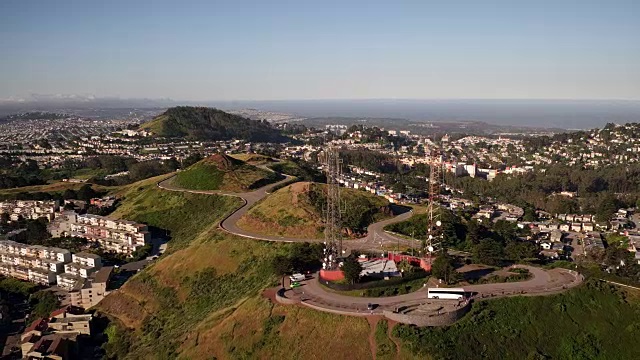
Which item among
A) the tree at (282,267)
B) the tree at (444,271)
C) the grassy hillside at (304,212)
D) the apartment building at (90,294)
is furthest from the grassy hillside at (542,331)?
the apartment building at (90,294)

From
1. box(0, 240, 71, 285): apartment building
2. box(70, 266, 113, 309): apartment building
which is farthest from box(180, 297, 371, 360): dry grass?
box(0, 240, 71, 285): apartment building

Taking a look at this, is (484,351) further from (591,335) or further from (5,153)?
(5,153)

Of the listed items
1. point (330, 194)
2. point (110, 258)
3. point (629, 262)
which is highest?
point (330, 194)

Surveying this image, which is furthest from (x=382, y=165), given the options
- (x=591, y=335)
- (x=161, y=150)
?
(x=591, y=335)

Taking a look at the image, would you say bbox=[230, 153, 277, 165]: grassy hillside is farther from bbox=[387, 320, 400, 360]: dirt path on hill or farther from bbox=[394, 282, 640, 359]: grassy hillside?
bbox=[394, 282, 640, 359]: grassy hillside

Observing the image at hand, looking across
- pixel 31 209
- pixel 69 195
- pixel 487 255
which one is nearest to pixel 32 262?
pixel 31 209
